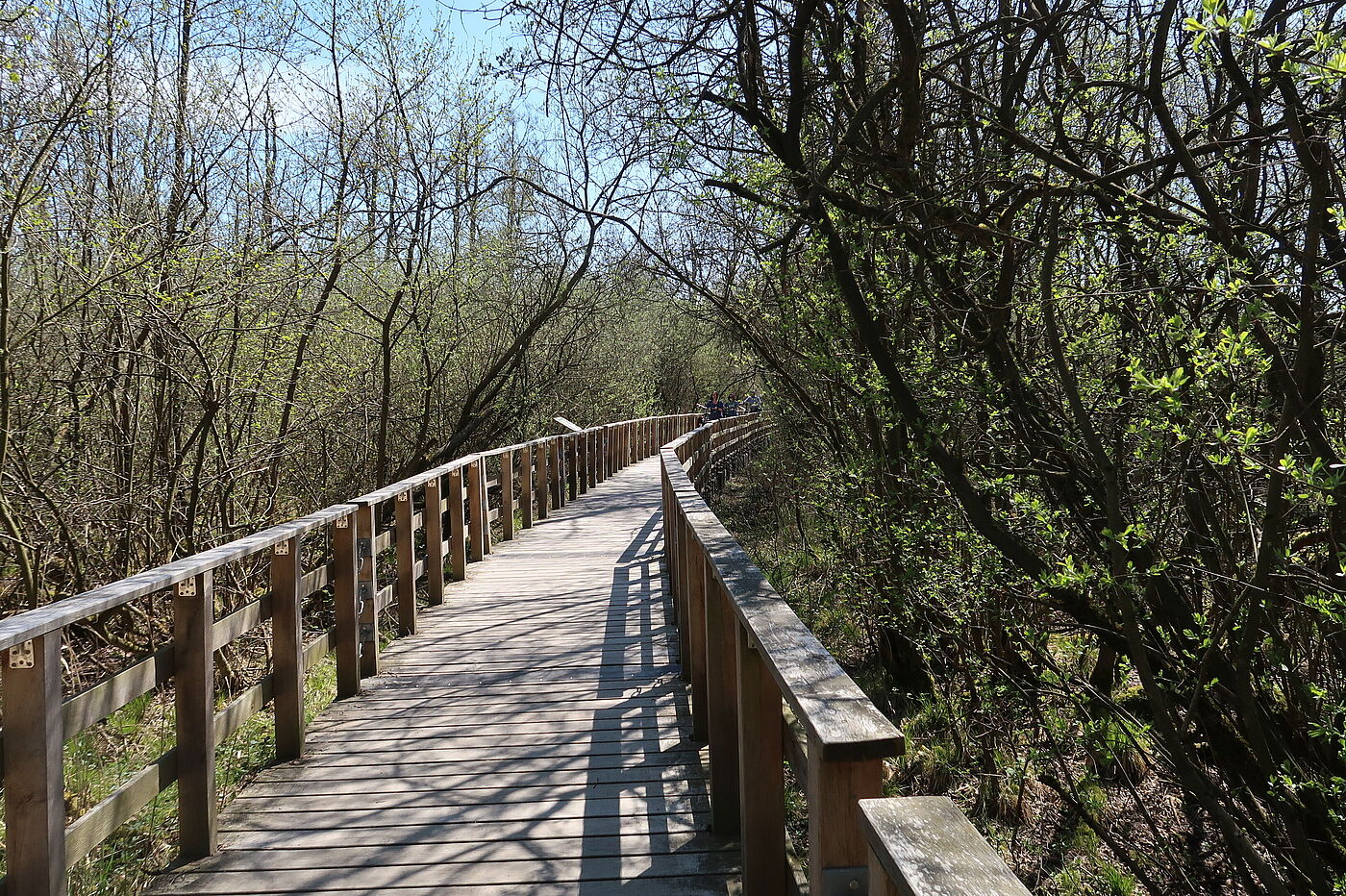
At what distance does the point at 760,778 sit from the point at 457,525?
595 cm

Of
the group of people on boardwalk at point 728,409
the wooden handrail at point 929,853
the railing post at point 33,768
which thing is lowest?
the railing post at point 33,768

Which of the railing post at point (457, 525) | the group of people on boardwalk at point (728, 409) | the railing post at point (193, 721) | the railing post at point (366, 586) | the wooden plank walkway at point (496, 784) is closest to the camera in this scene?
the wooden plank walkway at point (496, 784)

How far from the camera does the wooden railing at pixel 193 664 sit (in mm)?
2459

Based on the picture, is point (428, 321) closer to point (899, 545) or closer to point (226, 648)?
point (226, 648)

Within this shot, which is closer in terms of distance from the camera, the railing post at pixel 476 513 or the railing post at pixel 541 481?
the railing post at pixel 476 513

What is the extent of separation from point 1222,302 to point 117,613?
6963mm

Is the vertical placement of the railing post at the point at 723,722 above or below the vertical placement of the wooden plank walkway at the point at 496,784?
above

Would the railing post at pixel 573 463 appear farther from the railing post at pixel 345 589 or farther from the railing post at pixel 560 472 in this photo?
the railing post at pixel 345 589

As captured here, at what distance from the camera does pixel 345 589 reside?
15.9 feet

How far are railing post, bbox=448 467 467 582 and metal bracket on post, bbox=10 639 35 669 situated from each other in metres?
5.36

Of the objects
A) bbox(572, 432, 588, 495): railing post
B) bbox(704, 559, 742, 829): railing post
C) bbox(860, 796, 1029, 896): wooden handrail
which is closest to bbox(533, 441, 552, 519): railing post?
bbox(572, 432, 588, 495): railing post

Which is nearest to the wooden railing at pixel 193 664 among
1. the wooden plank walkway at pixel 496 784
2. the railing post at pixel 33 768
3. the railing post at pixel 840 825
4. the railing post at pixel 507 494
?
the railing post at pixel 33 768

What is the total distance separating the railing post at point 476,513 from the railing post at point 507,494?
1039mm

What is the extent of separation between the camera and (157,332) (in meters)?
6.38
